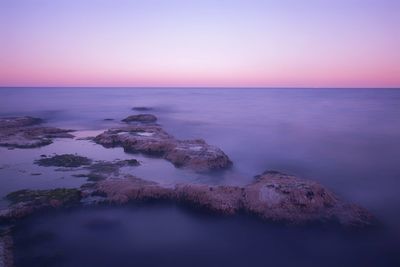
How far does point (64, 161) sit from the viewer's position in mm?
25078

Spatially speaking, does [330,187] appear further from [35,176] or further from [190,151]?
[35,176]

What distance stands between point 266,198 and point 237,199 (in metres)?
1.49

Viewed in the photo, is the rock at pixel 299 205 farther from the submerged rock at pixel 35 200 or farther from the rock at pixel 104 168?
the rock at pixel 104 168

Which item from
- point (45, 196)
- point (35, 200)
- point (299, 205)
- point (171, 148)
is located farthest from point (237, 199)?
point (171, 148)

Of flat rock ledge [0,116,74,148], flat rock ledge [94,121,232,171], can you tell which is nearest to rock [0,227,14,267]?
flat rock ledge [94,121,232,171]

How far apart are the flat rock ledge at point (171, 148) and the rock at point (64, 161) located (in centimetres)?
473

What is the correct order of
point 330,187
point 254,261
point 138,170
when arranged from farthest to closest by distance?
point 138,170 → point 330,187 → point 254,261

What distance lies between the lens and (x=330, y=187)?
2109 centimetres

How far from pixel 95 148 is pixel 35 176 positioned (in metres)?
8.90

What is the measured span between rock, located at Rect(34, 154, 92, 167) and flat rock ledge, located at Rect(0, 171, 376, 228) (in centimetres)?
571

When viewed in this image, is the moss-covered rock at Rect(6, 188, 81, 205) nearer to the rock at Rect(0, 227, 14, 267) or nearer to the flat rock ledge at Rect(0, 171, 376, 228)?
the flat rock ledge at Rect(0, 171, 376, 228)

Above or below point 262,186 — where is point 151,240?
below

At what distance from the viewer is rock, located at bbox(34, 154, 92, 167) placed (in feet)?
80.6

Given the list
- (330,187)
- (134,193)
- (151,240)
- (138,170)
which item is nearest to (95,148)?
(138,170)
